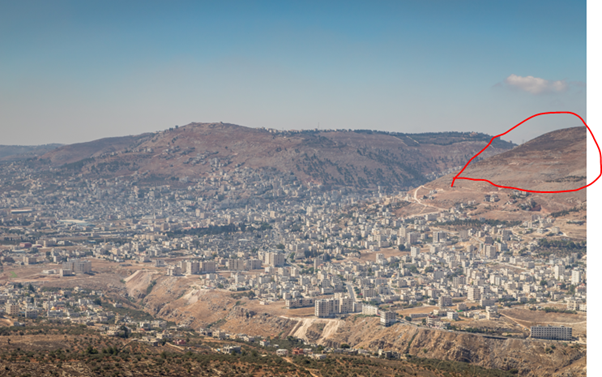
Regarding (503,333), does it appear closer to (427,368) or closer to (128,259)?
(427,368)

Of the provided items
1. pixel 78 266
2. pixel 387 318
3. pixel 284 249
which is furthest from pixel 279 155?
pixel 387 318

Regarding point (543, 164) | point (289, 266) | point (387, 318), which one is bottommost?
point (289, 266)

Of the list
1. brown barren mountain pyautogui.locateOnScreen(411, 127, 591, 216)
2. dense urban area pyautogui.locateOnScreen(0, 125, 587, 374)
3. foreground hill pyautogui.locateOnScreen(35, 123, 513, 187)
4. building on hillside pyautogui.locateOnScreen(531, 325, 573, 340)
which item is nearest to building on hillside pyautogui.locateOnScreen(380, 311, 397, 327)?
dense urban area pyautogui.locateOnScreen(0, 125, 587, 374)

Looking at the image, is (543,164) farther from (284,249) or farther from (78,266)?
(78,266)

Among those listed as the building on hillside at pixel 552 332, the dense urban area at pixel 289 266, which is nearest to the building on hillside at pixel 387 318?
the dense urban area at pixel 289 266

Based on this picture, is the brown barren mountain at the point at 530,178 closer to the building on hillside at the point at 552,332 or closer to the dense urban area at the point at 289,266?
the dense urban area at the point at 289,266

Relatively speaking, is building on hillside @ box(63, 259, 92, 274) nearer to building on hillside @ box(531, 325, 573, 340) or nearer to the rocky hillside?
building on hillside @ box(531, 325, 573, 340)

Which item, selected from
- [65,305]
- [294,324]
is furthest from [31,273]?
[294,324]

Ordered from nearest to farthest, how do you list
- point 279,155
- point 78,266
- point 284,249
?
point 78,266, point 284,249, point 279,155
